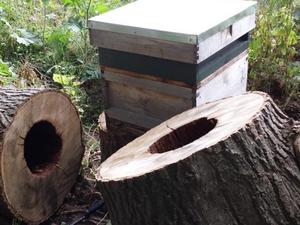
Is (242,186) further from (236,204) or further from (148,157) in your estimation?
(148,157)

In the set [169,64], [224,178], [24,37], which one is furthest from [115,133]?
[24,37]

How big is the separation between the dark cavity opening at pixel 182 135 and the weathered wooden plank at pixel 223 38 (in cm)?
41

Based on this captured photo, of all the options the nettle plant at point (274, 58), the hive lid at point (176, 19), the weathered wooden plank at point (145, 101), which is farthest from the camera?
the nettle plant at point (274, 58)

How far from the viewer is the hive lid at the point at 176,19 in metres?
2.21

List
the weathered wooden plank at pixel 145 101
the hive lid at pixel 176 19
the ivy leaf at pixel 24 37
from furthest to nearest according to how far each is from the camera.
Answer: the ivy leaf at pixel 24 37 → the weathered wooden plank at pixel 145 101 → the hive lid at pixel 176 19

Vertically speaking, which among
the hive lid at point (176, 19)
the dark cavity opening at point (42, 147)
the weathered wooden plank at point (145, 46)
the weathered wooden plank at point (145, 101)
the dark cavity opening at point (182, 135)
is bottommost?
the dark cavity opening at point (42, 147)

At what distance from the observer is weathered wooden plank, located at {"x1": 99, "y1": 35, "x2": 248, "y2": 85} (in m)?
2.30

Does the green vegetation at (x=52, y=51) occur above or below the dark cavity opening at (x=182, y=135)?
below

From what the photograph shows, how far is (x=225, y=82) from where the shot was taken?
2.62 m

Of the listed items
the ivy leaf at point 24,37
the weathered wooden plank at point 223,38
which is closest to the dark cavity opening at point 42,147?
the weathered wooden plank at point 223,38

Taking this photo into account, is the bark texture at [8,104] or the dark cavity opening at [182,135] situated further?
the bark texture at [8,104]

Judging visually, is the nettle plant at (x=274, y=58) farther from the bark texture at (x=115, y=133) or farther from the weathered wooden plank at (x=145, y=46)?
the weathered wooden plank at (x=145, y=46)

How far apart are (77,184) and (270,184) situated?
5.65 feet

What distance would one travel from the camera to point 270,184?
164 centimetres
